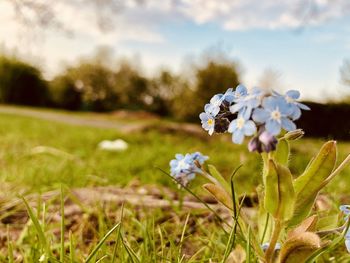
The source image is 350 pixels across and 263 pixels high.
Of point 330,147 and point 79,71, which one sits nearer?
point 330,147

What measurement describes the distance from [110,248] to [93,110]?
117 ft

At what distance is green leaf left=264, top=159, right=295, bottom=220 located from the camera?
1.28 metres

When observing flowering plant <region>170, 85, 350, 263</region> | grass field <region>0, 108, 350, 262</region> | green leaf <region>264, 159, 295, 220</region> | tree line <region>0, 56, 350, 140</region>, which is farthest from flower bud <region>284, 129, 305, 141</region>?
tree line <region>0, 56, 350, 140</region>

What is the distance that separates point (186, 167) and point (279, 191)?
0.38 m

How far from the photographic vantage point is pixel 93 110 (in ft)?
121

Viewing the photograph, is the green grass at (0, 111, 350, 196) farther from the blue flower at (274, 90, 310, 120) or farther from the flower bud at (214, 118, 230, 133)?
the blue flower at (274, 90, 310, 120)

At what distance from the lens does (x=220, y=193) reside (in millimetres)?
1517

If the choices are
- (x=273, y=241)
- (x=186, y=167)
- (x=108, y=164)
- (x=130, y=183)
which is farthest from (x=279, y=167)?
(x=108, y=164)

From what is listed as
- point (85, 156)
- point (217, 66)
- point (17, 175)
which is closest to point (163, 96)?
point (217, 66)

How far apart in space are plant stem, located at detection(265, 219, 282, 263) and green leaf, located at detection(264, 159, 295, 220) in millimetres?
42

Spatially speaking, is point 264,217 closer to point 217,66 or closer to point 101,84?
point 217,66

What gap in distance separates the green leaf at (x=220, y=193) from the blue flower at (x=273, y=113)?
43cm

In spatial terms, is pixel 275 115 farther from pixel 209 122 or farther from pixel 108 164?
pixel 108 164

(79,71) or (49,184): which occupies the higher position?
(79,71)
